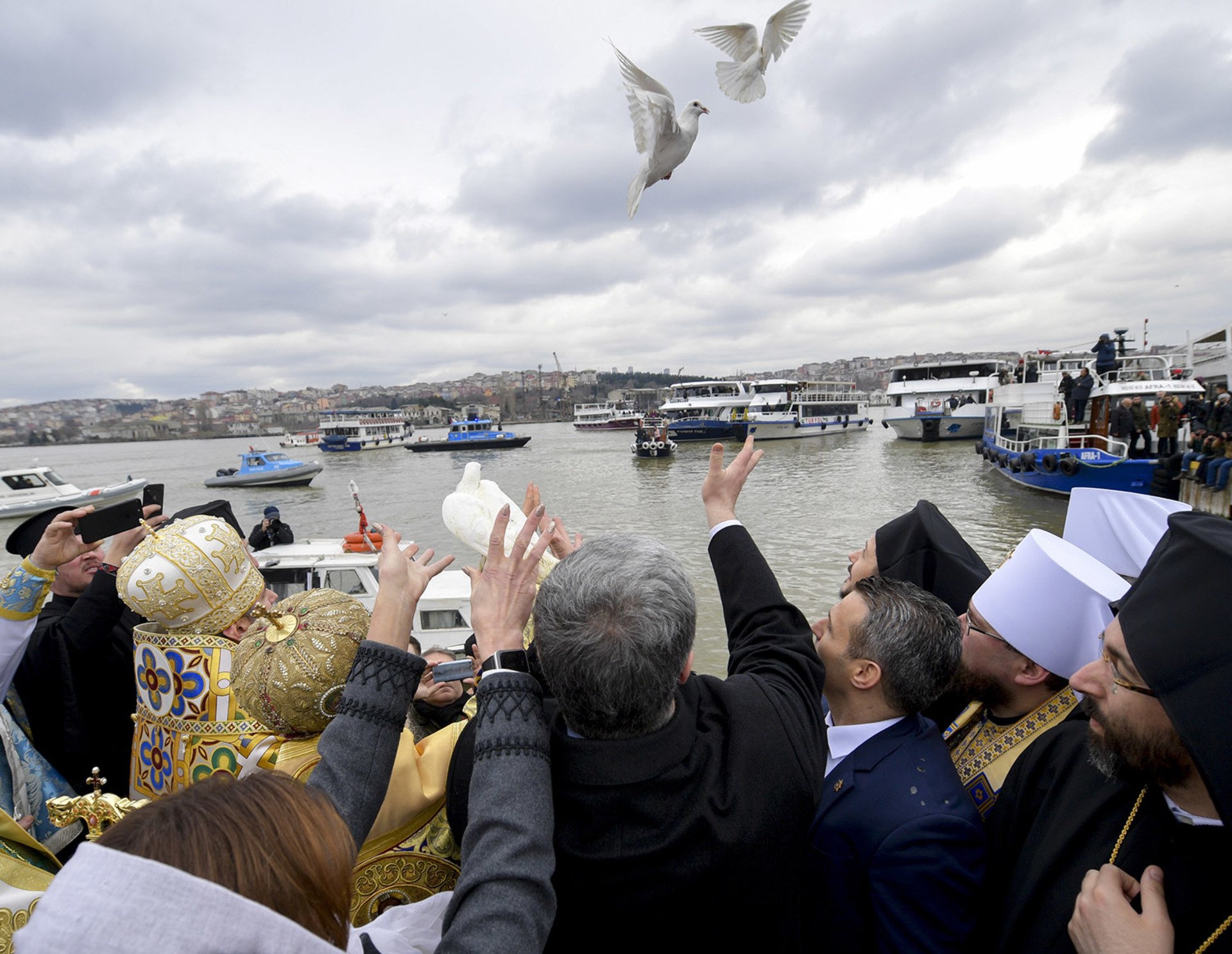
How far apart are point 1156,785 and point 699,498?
63.6 feet

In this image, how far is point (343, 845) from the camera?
80 cm

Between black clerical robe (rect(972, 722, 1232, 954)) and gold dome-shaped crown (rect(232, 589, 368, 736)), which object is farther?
gold dome-shaped crown (rect(232, 589, 368, 736))

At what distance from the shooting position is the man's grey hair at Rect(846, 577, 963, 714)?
1560 mm

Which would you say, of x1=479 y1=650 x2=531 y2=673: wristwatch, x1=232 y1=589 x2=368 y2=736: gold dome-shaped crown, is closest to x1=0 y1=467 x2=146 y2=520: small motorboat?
x1=232 y1=589 x2=368 y2=736: gold dome-shaped crown

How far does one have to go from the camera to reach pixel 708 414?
1741 inches

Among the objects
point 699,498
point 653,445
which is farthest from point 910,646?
point 653,445

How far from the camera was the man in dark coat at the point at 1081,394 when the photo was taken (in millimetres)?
16531

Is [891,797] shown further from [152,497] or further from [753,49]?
[753,49]

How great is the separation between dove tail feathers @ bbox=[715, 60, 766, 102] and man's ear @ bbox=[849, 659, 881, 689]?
9.31ft

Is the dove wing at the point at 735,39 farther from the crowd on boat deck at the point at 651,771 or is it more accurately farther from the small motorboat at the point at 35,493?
the small motorboat at the point at 35,493

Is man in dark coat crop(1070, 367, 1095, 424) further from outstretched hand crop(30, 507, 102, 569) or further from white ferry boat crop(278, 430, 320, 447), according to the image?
white ferry boat crop(278, 430, 320, 447)

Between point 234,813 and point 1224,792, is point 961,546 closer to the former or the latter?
point 1224,792

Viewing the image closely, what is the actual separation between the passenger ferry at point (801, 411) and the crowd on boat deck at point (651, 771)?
116 ft

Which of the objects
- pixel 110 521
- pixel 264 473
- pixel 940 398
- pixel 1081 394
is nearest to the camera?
pixel 110 521
